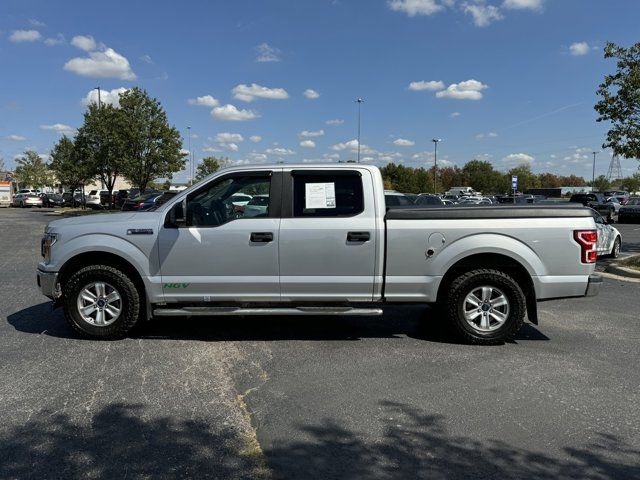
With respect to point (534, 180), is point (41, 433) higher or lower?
lower

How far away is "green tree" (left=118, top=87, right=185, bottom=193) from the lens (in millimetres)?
31375

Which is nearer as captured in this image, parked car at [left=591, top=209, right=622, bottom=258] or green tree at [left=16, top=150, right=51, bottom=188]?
parked car at [left=591, top=209, right=622, bottom=258]

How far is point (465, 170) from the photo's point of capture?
122 metres

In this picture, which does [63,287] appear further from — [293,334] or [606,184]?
[606,184]

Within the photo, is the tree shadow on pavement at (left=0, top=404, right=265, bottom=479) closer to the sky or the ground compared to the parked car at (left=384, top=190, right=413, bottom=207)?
closer to the ground

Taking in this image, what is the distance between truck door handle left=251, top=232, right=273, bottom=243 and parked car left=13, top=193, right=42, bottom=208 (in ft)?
173

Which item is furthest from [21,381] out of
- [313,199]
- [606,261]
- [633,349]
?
[606,261]

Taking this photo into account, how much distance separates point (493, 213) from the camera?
5395mm

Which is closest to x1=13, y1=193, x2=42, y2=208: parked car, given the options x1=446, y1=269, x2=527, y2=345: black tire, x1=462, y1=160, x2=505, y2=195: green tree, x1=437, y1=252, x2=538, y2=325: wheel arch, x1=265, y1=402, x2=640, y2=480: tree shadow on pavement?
x1=437, y1=252, x2=538, y2=325: wheel arch

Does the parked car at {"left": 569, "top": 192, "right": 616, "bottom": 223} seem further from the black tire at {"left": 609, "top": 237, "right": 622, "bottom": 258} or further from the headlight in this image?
the headlight

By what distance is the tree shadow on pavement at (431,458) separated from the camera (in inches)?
119

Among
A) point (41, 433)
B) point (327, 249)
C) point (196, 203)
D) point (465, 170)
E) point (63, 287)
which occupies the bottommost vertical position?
point (41, 433)

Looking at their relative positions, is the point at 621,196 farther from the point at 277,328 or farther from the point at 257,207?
the point at 257,207

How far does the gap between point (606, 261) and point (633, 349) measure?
7539mm
